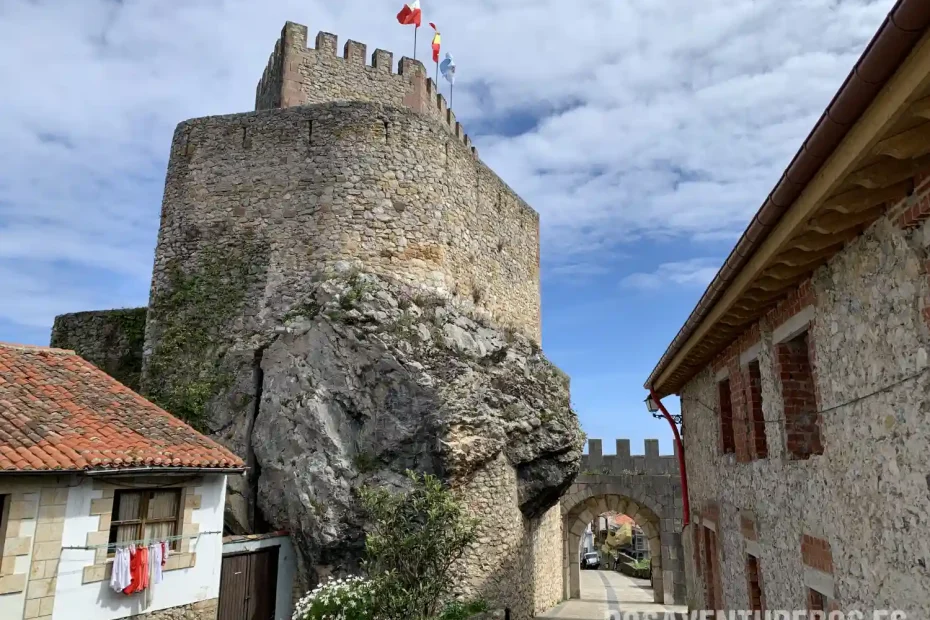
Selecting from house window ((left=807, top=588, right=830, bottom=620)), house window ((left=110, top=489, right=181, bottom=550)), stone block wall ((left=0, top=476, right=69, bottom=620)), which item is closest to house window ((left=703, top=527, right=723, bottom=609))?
house window ((left=807, top=588, right=830, bottom=620))

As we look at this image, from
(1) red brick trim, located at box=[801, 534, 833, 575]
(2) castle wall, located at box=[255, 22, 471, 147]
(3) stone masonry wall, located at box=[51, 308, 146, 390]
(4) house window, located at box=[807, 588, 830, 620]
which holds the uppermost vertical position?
(2) castle wall, located at box=[255, 22, 471, 147]

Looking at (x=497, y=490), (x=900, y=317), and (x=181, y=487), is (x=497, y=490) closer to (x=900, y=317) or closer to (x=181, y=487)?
(x=181, y=487)

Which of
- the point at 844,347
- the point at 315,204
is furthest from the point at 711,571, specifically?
the point at 315,204

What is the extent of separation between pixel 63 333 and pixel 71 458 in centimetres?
969

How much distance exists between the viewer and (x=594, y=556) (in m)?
34.0

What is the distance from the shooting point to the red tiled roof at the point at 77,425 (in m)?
7.84

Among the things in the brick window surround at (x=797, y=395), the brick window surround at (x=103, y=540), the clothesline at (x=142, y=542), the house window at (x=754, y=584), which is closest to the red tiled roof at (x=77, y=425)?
the brick window surround at (x=103, y=540)

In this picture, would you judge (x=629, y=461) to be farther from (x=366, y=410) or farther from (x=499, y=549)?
(x=366, y=410)

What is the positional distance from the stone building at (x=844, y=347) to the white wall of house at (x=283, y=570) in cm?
748

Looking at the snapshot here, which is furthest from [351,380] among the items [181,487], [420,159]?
[420,159]

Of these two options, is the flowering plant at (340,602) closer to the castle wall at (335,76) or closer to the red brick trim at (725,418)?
the red brick trim at (725,418)

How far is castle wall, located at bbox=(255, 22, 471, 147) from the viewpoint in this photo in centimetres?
1563

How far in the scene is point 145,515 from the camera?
8.87 meters

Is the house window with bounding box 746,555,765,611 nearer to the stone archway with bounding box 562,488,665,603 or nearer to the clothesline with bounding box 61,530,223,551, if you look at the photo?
the clothesline with bounding box 61,530,223,551
